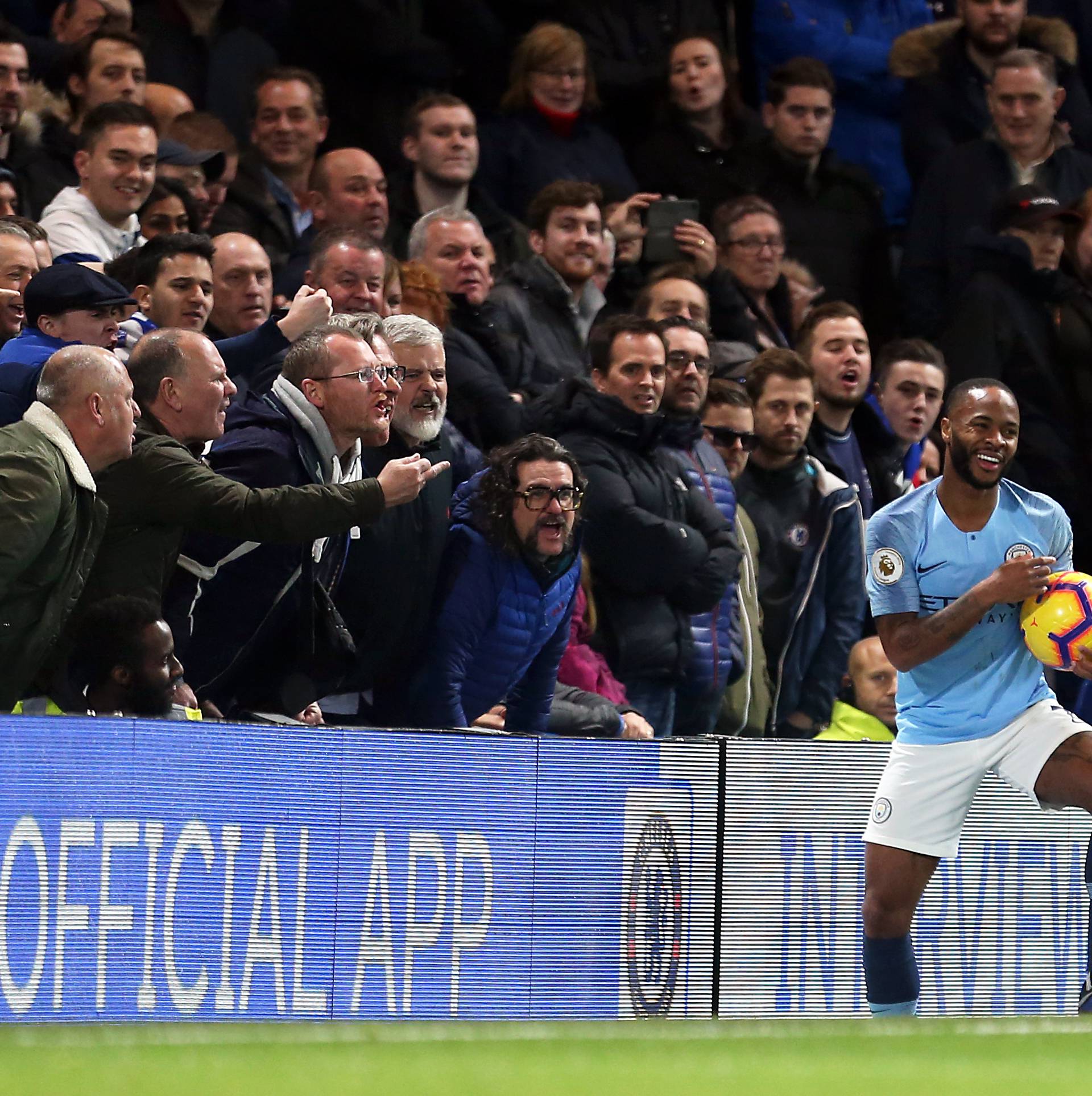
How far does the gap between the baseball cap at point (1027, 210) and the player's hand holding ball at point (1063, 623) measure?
4.92 metres

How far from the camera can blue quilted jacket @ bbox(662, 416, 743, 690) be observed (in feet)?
31.4

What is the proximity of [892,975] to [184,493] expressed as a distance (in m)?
2.97

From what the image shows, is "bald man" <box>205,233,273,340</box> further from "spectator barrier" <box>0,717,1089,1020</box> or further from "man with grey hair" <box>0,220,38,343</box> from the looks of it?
"spectator barrier" <box>0,717,1089,1020</box>

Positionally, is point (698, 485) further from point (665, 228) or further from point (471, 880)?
point (471, 880)

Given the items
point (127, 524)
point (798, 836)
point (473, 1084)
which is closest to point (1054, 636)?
point (798, 836)

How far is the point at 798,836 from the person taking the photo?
28.1 ft

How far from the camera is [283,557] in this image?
7859mm

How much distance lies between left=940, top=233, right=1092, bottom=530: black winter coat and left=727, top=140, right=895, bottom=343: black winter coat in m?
1.05

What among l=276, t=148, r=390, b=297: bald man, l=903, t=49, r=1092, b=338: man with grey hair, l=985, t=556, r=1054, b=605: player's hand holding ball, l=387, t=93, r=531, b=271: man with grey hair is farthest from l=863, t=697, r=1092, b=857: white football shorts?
l=903, t=49, r=1092, b=338: man with grey hair

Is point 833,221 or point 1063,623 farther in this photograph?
point 833,221

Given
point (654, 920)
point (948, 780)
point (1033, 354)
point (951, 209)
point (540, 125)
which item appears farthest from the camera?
point (951, 209)

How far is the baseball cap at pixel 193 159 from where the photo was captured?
1026 cm

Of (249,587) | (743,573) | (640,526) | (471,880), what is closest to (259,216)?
(640,526)

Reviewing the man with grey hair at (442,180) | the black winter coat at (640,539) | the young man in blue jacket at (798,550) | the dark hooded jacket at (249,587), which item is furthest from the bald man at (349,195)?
the dark hooded jacket at (249,587)
